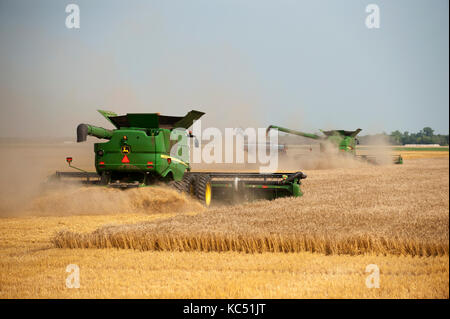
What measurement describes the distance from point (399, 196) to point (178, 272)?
8174 mm

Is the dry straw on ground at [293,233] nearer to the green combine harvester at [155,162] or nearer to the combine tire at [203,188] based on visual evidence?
the green combine harvester at [155,162]

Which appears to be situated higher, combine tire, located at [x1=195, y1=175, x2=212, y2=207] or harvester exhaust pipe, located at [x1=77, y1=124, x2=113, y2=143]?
harvester exhaust pipe, located at [x1=77, y1=124, x2=113, y2=143]

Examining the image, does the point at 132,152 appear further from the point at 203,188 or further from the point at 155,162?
the point at 203,188

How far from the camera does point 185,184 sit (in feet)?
40.7

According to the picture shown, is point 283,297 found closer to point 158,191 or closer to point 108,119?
point 158,191

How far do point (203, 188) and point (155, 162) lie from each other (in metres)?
1.85

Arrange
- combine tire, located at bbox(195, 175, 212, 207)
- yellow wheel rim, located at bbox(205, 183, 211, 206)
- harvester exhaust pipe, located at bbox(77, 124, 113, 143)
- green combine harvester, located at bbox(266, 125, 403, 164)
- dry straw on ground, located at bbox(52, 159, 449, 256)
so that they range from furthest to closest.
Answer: green combine harvester, located at bbox(266, 125, 403, 164)
yellow wheel rim, located at bbox(205, 183, 211, 206)
combine tire, located at bbox(195, 175, 212, 207)
harvester exhaust pipe, located at bbox(77, 124, 113, 143)
dry straw on ground, located at bbox(52, 159, 449, 256)


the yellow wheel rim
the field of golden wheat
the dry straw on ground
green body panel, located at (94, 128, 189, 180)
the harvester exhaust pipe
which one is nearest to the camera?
the field of golden wheat

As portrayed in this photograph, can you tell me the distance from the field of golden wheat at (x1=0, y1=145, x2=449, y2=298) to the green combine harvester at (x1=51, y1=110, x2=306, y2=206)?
5.84ft

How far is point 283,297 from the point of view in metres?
4.71

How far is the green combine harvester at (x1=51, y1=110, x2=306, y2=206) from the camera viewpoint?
11430 millimetres

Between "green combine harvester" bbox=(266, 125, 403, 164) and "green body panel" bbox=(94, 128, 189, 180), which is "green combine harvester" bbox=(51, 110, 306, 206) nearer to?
"green body panel" bbox=(94, 128, 189, 180)

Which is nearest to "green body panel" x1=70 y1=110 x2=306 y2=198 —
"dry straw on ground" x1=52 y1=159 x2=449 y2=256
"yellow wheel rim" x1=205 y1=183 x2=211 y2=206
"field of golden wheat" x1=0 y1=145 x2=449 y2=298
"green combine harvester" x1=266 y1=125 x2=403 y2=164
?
"yellow wheel rim" x1=205 y1=183 x2=211 y2=206

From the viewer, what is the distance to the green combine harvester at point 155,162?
450 inches
